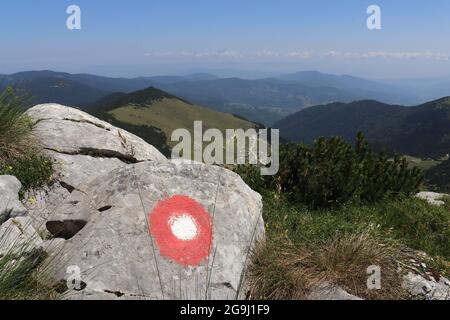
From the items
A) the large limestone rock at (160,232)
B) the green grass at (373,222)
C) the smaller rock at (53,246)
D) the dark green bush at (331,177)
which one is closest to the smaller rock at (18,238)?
the smaller rock at (53,246)

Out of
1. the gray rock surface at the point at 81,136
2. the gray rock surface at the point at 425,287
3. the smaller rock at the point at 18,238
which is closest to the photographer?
the smaller rock at the point at 18,238

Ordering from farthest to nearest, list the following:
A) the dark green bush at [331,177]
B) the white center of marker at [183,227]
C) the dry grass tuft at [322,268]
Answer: the dark green bush at [331,177] → the white center of marker at [183,227] → the dry grass tuft at [322,268]
